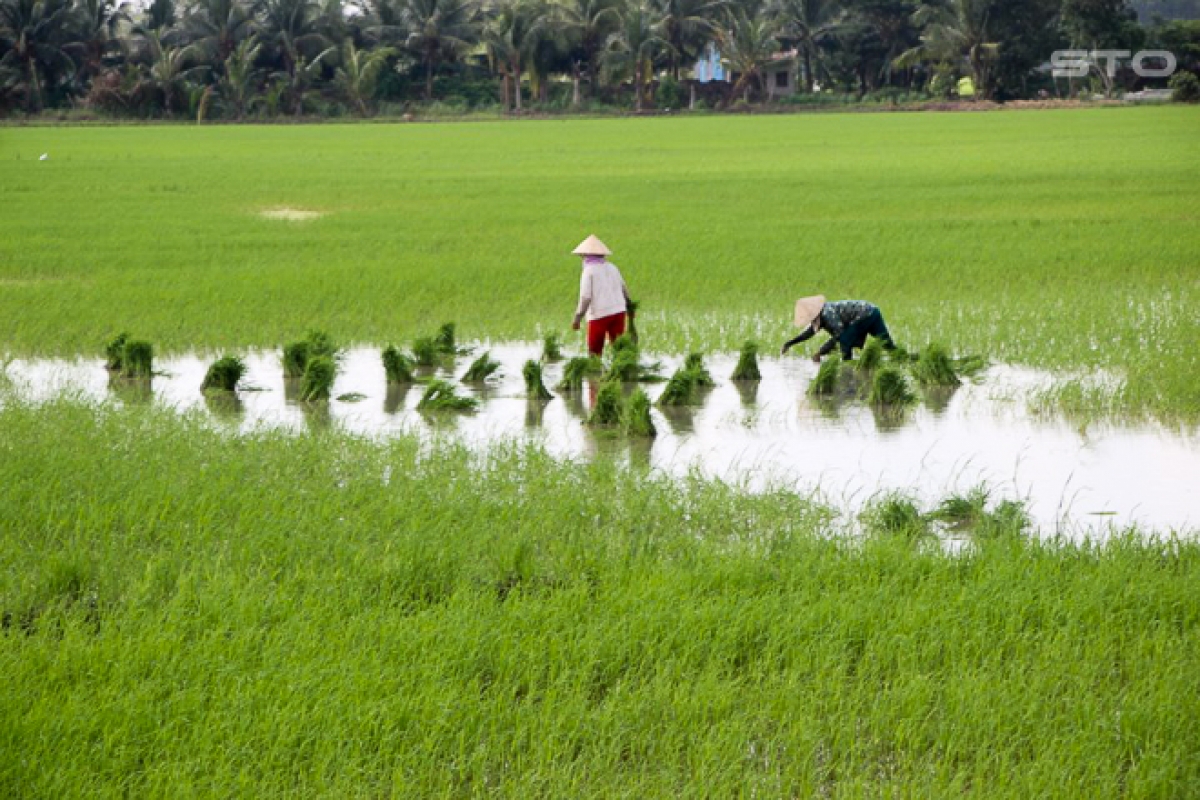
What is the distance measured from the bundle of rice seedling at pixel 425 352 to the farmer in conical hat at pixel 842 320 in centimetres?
230

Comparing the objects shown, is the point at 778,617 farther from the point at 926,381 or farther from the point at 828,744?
the point at 926,381

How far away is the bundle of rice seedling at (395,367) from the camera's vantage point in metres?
9.20

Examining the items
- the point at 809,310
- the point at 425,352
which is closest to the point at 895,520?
the point at 809,310

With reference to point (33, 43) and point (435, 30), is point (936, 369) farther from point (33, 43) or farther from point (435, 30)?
point (33, 43)

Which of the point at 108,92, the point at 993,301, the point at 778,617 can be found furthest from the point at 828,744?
the point at 108,92

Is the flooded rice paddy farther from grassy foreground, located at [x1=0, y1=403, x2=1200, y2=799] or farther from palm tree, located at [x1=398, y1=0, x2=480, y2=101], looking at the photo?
palm tree, located at [x1=398, y1=0, x2=480, y2=101]

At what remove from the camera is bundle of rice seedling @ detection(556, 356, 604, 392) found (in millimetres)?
8875

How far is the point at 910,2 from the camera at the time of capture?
2151 inches

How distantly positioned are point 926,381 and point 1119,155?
20.3 meters

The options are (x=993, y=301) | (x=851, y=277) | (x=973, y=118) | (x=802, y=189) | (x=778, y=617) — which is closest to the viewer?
(x=778, y=617)

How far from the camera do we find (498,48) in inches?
2077

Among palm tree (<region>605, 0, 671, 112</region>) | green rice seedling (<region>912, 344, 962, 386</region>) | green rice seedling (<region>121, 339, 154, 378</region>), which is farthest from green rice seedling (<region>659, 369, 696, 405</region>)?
palm tree (<region>605, 0, 671, 112</region>)

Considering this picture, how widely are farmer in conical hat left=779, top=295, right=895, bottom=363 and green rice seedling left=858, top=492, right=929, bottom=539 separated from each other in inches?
131

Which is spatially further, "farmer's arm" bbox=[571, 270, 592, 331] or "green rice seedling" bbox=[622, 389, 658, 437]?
"farmer's arm" bbox=[571, 270, 592, 331]
